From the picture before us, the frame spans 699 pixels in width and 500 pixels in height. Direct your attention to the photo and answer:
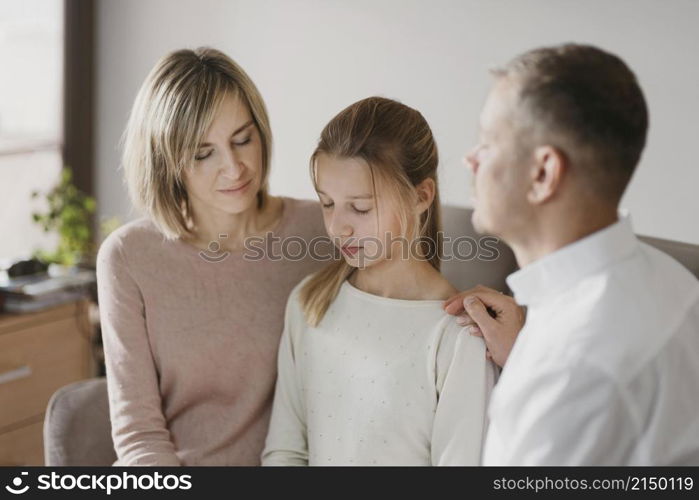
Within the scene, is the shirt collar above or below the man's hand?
above

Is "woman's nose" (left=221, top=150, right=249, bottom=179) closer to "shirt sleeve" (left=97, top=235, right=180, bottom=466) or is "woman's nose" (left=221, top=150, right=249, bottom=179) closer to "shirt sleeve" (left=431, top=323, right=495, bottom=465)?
"shirt sleeve" (left=97, top=235, right=180, bottom=466)

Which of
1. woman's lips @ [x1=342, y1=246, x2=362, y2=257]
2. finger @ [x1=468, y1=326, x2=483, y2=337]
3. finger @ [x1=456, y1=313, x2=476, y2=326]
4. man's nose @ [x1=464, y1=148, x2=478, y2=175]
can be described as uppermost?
man's nose @ [x1=464, y1=148, x2=478, y2=175]

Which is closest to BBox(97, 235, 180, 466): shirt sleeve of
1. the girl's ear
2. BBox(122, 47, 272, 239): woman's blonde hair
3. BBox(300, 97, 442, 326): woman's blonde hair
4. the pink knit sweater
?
the pink knit sweater

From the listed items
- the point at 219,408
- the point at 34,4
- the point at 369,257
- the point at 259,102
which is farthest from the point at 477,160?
the point at 34,4

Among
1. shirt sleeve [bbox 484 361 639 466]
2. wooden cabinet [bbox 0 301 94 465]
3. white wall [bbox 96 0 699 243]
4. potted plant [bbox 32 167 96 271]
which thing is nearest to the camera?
shirt sleeve [bbox 484 361 639 466]

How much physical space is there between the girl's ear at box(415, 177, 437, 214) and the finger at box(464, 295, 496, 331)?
19 cm

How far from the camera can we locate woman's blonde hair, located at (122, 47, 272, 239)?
1.57m

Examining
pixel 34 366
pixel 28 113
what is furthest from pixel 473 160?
pixel 28 113

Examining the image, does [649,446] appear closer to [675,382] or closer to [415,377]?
[675,382]

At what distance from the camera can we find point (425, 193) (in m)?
1.50

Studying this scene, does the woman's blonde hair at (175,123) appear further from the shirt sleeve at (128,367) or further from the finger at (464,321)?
the finger at (464,321)

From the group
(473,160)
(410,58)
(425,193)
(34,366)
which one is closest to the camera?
(473,160)

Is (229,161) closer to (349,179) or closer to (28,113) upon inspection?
(349,179)

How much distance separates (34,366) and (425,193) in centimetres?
163
